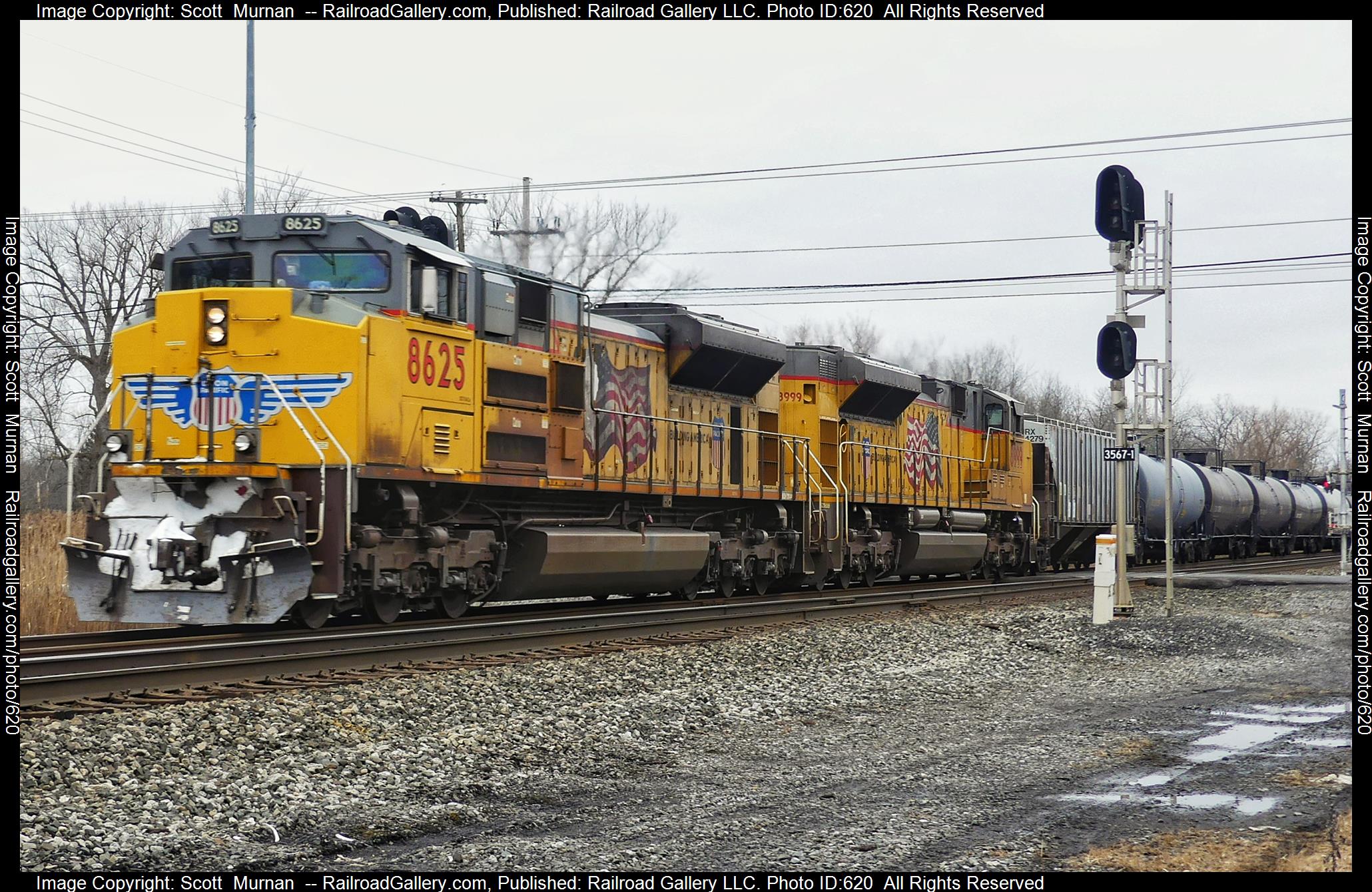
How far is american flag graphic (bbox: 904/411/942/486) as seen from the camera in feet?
72.2

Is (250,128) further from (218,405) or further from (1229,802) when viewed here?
(1229,802)

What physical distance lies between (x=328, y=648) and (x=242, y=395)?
2.35 metres

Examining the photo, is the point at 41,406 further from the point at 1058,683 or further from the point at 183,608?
the point at 1058,683

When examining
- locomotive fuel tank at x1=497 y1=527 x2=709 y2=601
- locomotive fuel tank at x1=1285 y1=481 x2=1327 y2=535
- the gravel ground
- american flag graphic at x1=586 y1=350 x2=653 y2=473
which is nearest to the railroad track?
locomotive fuel tank at x1=497 y1=527 x2=709 y2=601

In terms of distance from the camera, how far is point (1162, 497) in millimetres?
30547

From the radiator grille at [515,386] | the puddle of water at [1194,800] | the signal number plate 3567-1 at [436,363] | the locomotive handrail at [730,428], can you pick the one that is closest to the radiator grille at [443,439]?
the signal number plate 3567-1 at [436,363]

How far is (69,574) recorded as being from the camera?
1060cm

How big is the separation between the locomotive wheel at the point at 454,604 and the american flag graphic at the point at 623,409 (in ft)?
7.70

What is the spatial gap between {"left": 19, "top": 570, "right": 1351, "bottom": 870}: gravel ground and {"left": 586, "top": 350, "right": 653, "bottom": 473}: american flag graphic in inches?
183

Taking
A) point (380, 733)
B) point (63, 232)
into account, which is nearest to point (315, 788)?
point (380, 733)

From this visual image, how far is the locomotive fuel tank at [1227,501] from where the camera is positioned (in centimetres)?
3341

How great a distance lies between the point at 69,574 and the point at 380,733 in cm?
454

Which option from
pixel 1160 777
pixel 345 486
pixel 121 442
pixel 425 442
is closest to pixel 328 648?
pixel 345 486

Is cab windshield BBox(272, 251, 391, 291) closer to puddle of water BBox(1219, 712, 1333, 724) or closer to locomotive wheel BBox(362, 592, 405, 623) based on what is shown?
locomotive wheel BBox(362, 592, 405, 623)
